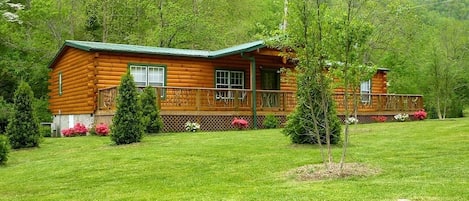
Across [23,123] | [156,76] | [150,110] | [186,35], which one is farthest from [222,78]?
[186,35]

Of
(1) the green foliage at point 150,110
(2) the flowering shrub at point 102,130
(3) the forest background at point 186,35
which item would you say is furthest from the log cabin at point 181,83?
(3) the forest background at point 186,35

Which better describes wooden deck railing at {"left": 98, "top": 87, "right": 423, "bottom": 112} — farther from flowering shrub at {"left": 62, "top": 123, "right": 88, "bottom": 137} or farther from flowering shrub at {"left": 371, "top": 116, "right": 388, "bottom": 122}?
flowering shrub at {"left": 62, "top": 123, "right": 88, "bottom": 137}

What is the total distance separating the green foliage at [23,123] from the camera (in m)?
13.4

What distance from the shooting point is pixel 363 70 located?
7.55 m

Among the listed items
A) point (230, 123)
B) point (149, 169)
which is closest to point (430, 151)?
point (149, 169)

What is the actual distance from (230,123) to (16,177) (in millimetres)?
10741

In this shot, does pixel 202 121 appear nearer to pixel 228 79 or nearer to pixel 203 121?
pixel 203 121

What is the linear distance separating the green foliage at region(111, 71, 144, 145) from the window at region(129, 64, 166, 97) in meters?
6.23

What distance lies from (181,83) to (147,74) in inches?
58.8

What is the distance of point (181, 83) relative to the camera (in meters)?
20.1

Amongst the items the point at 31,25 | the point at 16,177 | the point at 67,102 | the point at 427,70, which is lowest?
the point at 16,177

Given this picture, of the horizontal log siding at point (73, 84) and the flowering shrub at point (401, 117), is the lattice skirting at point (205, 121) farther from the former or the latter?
the flowering shrub at point (401, 117)

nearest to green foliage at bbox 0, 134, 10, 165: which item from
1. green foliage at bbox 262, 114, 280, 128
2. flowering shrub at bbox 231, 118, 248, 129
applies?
flowering shrub at bbox 231, 118, 248, 129

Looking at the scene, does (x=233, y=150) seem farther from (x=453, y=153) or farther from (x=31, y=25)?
(x=31, y=25)
